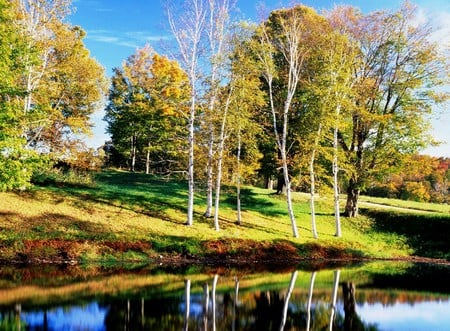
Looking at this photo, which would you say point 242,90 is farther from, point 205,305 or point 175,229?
point 205,305

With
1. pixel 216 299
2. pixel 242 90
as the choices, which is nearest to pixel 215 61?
pixel 242 90

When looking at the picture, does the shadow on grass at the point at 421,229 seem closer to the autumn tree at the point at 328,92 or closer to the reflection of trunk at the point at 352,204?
the reflection of trunk at the point at 352,204

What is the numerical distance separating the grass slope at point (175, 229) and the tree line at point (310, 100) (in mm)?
1948

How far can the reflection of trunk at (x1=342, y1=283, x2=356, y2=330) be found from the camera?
43.4ft

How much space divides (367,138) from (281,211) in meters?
9.13

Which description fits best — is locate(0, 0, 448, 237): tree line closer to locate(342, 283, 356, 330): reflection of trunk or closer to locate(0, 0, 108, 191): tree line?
locate(0, 0, 108, 191): tree line

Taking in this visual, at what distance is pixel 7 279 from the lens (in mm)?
17688

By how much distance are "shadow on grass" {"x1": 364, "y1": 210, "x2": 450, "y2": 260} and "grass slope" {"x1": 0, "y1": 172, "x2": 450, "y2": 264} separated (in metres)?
0.07

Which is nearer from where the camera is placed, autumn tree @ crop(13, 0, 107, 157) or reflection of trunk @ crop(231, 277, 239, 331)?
reflection of trunk @ crop(231, 277, 239, 331)

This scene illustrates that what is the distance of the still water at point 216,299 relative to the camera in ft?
41.3

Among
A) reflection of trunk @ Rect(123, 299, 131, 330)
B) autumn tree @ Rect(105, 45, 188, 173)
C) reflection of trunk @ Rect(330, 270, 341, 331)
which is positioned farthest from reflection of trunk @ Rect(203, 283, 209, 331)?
autumn tree @ Rect(105, 45, 188, 173)

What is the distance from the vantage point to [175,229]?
2872 centimetres

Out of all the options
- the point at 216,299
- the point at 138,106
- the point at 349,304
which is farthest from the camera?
the point at 138,106

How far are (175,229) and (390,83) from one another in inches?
807
